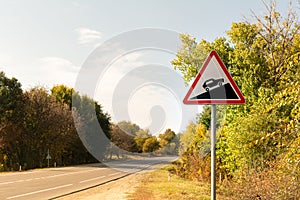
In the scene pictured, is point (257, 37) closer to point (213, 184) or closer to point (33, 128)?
point (213, 184)

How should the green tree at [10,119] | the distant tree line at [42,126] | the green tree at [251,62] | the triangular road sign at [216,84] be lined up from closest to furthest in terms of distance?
the triangular road sign at [216,84], the green tree at [251,62], the green tree at [10,119], the distant tree line at [42,126]

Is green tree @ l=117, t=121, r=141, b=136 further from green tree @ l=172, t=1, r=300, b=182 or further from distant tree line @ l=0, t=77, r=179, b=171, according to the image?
green tree @ l=172, t=1, r=300, b=182

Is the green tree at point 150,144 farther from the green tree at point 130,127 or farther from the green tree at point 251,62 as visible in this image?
the green tree at point 251,62

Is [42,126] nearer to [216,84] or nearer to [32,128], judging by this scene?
[32,128]

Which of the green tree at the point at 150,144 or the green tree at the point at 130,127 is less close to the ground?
the green tree at the point at 130,127

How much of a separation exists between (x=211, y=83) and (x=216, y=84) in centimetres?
9

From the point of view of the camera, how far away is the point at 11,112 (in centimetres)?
3212

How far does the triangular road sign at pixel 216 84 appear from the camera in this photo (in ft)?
16.9

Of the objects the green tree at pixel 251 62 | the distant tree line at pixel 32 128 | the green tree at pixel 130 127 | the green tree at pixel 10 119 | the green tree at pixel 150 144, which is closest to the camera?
the green tree at pixel 251 62

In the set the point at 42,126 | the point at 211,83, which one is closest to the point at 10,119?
the point at 42,126

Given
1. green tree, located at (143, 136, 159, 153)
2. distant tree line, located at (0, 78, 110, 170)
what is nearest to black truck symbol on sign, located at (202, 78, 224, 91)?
distant tree line, located at (0, 78, 110, 170)

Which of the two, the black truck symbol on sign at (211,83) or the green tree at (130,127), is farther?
the green tree at (130,127)

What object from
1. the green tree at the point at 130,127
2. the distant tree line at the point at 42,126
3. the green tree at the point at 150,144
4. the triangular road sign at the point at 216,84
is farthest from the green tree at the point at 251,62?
the green tree at the point at 150,144

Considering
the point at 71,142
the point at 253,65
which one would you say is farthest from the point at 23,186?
the point at 71,142
